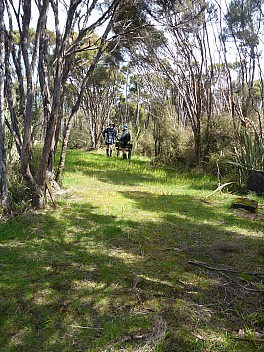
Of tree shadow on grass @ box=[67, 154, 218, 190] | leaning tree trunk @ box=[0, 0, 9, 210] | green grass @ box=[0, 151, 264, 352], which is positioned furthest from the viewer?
tree shadow on grass @ box=[67, 154, 218, 190]

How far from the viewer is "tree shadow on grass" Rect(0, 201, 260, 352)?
216 centimetres

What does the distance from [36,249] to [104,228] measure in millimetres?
973

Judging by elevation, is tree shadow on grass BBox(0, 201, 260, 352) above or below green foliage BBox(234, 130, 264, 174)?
below

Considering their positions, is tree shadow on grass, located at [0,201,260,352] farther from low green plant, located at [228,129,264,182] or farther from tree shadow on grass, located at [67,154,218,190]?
tree shadow on grass, located at [67,154,218,190]

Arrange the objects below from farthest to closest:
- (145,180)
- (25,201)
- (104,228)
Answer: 1. (145,180)
2. (25,201)
3. (104,228)

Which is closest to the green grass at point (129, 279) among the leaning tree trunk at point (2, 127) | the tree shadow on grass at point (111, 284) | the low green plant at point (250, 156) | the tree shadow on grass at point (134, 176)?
Result: the tree shadow on grass at point (111, 284)

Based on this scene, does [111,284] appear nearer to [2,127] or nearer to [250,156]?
[2,127]

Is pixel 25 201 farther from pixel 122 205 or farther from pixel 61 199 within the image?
pixel 122 205

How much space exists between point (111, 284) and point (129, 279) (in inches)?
7.0

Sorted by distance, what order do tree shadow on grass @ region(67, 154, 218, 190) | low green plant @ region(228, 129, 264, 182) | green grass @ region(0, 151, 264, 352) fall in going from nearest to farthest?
green grass @ region(0, 151, 264, 352) < low green plant @ region(228, 129, 264, 182) < tree shadow on grass @ region(67, 154, 218, 190)

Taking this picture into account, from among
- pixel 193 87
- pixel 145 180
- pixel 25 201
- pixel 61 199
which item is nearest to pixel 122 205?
pixel 61 199

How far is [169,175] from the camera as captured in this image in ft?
30.5

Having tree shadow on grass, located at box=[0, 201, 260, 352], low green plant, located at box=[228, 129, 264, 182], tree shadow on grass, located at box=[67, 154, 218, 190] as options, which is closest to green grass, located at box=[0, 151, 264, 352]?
tree shadow on grass, located at box=[0, 201, 260, 352]

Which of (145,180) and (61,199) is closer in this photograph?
(61,199)
